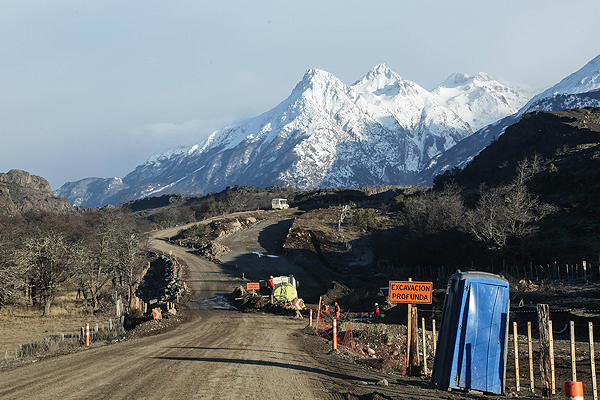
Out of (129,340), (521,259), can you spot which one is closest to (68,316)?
(129,340)

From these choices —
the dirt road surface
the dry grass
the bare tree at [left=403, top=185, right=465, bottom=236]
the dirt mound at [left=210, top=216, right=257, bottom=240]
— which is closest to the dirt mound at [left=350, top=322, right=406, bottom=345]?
the dirt road surface

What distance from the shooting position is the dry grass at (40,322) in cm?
1978

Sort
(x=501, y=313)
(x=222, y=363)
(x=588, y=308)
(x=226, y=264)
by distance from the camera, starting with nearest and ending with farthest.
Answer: (x=501, y=313) → (x=222, y=363) → (x=588, y=308) → (x=226, y=264)

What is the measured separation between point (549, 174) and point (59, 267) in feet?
195

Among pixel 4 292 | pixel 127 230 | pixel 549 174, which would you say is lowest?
pixel 4 292

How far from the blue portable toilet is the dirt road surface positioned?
672 millimetres

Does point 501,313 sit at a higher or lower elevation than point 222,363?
higher

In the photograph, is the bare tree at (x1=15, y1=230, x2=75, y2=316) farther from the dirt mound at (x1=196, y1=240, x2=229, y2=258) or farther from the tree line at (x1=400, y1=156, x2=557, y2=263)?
the tree line at (x1=400, y1=156, x2=557, y2=263)

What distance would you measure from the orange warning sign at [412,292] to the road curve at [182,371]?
2998mm

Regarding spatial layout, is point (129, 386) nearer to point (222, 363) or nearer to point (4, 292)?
point (222, 363)

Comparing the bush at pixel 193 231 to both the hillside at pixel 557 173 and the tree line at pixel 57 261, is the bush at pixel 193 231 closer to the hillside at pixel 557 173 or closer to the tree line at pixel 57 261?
the tree line at pixel 57 261

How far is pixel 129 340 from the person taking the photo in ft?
61.4

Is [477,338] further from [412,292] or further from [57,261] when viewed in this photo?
[57,261]

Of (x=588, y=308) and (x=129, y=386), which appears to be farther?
(x=588, y=308)
